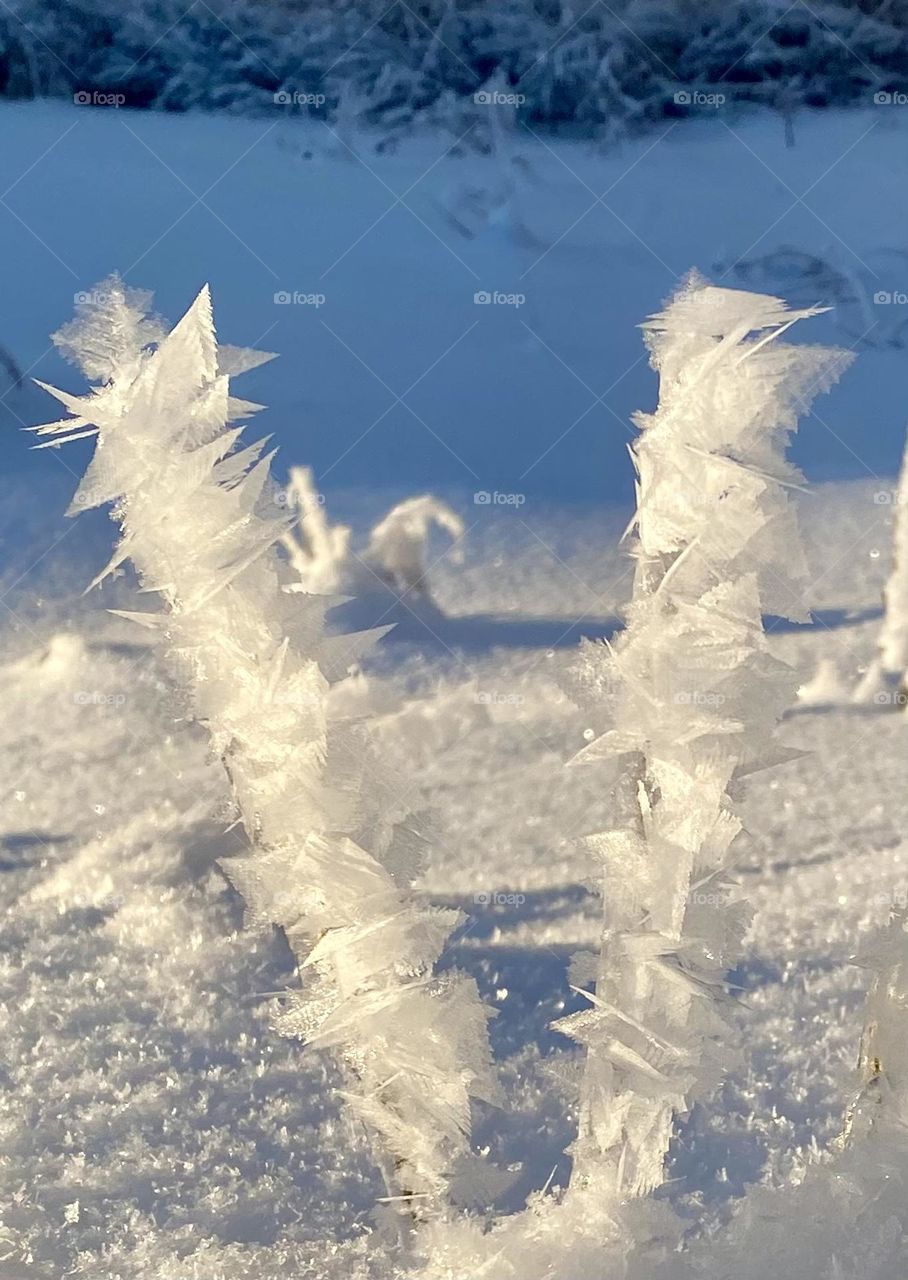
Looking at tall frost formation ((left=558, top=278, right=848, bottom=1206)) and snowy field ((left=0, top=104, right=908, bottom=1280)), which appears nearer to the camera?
tall frost formation ((left=558, top=278, right=848, bottom=1206))

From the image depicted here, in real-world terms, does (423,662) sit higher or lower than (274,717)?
lower

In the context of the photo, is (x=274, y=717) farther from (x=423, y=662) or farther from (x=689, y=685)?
(x=423, y=662)

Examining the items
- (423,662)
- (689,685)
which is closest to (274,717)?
(689,685)

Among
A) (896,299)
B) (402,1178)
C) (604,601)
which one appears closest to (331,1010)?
(402,1178)

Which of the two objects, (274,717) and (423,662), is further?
(423,662)

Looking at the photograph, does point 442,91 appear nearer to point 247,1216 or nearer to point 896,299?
point 896,299
